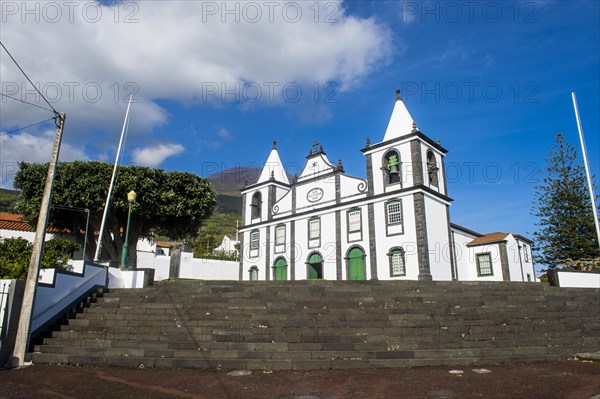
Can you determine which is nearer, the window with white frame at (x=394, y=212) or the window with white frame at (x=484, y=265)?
the window with white frame at (x=394, y=212)

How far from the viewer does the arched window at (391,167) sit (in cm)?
2500

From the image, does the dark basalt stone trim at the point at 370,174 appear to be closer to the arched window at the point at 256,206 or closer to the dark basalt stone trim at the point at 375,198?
the dark basalt stone trim at the point at 375,198

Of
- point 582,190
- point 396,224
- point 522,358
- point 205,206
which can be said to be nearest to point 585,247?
point 582,190

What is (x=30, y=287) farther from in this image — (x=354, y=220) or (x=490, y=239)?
(x=490, y=239)

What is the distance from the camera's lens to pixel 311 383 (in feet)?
23.2

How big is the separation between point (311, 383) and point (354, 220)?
63.8ft

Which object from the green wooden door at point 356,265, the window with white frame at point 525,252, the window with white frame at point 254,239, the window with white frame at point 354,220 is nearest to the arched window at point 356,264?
the green wooden door at point 356,265

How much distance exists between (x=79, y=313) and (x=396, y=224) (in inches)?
685

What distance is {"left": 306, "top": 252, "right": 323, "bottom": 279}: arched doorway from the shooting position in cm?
2719

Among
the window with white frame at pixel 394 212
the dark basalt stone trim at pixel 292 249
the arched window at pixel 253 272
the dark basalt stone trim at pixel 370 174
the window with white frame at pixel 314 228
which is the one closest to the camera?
the window with white frame at pixel 394 212

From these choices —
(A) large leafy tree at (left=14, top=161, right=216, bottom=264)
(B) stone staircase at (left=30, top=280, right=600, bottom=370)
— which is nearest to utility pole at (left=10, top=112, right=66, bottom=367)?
(B) stone staircase at (left=30, top=280, right=600, bottom=370)

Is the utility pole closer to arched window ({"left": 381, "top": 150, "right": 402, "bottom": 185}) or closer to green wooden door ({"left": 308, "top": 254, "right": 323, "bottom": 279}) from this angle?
arched window ({"left": 381, "top": 150, "right": 402, "bottom": 185})

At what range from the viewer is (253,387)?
6859 mm

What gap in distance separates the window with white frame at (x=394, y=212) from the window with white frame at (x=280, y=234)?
853 cm
